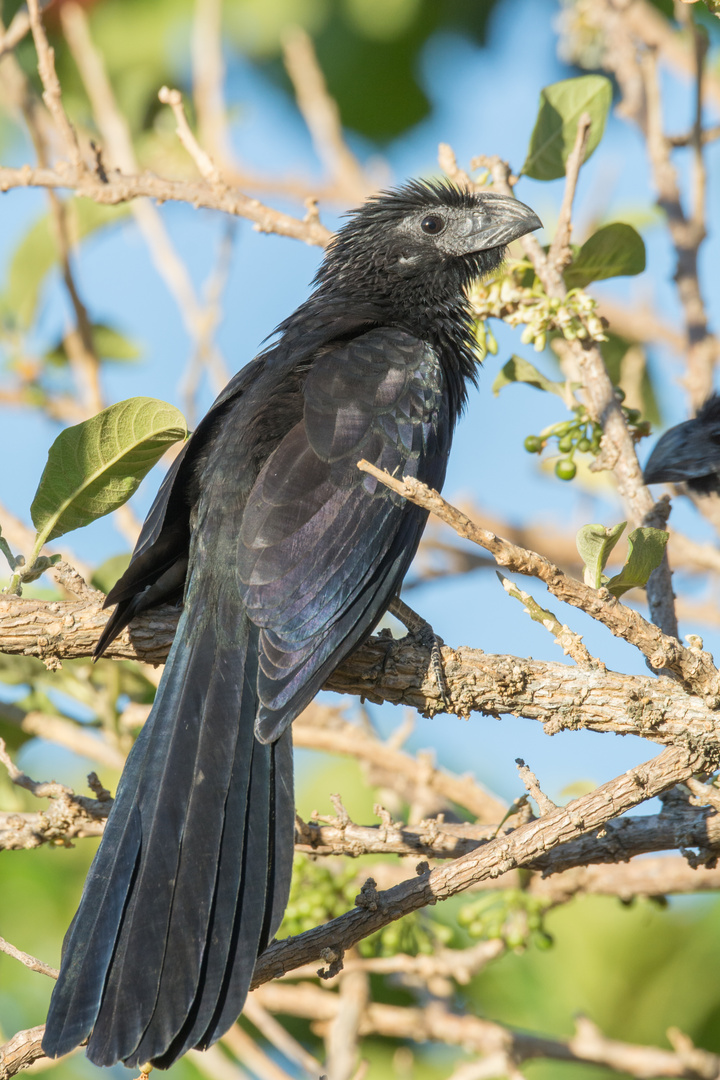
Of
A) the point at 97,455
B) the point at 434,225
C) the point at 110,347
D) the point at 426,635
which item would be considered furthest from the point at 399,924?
the point at 110,347

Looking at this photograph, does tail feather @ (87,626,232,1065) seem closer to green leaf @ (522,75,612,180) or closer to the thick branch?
the thick branch

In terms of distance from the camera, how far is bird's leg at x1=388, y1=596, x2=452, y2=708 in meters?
2.72

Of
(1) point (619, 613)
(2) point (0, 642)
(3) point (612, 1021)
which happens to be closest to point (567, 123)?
(1) point (619, 613)

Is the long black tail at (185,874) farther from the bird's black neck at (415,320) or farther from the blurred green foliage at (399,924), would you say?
the bird's black neck at (415,320)

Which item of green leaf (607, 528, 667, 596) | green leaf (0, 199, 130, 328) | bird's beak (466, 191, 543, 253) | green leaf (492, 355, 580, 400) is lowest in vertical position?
green leaf (607, 528, 667, 596)

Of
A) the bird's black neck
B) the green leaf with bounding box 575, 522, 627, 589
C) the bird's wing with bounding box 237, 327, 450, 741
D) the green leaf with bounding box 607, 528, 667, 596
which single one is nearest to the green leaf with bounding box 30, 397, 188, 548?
the bird's wing with bounding box 237, 327, 450, 741

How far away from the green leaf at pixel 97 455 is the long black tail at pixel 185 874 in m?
0.43

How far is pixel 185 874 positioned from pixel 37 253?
3213 mm

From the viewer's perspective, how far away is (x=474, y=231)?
3.89 meters

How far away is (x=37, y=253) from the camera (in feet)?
15.4

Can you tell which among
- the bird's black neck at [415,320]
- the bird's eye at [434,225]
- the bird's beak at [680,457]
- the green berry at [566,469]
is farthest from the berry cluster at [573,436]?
the bird's eye at [434,225]

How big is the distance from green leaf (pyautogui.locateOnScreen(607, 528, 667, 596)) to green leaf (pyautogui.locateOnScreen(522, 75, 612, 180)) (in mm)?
1622

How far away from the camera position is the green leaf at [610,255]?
343cm

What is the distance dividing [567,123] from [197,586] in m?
1.93
